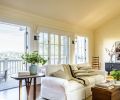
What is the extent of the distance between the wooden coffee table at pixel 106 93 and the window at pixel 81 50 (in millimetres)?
4277

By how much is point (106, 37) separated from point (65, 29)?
2.57 metres

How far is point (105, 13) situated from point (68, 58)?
2.65 metres

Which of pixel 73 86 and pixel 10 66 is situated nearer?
pixel 73 86

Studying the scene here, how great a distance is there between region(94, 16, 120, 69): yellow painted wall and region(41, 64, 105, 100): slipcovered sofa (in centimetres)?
396

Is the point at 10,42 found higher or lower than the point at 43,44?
higher

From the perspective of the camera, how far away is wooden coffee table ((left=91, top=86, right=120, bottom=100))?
3.33 meters

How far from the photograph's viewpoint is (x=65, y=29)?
23.0 feet

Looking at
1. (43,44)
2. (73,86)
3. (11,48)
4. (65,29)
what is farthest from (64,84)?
(11,48)

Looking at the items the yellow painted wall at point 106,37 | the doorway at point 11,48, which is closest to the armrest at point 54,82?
the doorway at point 11,48

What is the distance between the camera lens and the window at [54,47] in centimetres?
606

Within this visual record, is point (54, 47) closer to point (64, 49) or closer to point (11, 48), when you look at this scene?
point (64, 49)

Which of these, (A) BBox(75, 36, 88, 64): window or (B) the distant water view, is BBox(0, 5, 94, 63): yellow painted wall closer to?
(A) BBox(75, 36, 88, 64): window

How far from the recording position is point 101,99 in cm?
346

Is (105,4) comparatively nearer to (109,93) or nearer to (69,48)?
(69,48)
